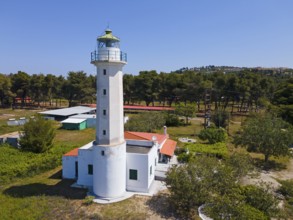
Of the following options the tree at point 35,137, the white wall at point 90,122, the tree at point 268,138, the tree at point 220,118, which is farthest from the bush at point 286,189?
the white wall at point 90,122

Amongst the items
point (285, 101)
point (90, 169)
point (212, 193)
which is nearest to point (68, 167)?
point (90, 169)

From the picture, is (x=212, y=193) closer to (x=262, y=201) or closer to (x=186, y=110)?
(x=262, y=201)

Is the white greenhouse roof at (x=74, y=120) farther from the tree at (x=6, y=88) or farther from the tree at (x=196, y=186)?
the tree at (x=6, y=88)

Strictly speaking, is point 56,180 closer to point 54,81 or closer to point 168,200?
point 168,200

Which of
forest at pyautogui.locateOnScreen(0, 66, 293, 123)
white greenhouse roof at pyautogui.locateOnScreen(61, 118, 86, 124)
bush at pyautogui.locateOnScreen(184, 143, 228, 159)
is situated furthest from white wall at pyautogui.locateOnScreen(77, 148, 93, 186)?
forest at pyautogui.locateOnScreen(0, 66, 293, 123)

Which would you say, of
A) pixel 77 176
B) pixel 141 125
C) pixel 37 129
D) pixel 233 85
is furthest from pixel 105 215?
pixel 233 85

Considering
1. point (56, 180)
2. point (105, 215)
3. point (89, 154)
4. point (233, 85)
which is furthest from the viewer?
point (233, 85)

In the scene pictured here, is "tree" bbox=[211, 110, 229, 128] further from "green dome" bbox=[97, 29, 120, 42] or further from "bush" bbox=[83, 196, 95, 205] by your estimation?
"bush" bbox=[83, 196, 95, 205]
